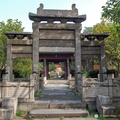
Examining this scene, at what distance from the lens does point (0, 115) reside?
20.3ft

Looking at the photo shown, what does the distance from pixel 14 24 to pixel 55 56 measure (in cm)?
1207

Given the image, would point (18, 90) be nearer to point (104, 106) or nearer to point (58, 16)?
point (104, 106)

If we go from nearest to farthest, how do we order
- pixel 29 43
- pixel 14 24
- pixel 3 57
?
pixel 29 43
pixel 3 57
pixel 14 24

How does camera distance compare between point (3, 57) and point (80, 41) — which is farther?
point (3, 57)

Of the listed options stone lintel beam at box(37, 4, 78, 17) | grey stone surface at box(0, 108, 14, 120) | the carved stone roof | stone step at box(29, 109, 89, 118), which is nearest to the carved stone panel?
the carved stone roof

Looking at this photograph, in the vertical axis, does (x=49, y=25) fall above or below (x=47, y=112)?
above

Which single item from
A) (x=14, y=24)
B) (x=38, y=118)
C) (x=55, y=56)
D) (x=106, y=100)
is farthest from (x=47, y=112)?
(x=55, y=56)

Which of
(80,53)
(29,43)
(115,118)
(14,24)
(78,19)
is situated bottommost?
(115,118)

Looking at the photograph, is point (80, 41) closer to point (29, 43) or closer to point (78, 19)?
point (78, 19)

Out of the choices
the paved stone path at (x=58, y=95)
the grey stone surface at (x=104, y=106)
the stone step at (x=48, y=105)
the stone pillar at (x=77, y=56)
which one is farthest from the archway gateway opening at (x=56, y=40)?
the grey stone surface at (x=104, y=106)

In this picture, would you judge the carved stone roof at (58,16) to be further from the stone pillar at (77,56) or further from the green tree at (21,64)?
the green tree at (21,64)

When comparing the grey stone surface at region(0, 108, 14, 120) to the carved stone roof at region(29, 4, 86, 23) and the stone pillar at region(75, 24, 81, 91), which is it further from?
the carved stone roof at region(29, 4, 86, 23)

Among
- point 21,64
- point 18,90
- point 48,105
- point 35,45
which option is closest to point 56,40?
point 35,45

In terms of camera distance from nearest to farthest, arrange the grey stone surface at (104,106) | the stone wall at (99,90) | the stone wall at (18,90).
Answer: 1. the grey stone surface at (104,106)
2. the stone wall at (18,90)
3. the stone wall at (99,90)
